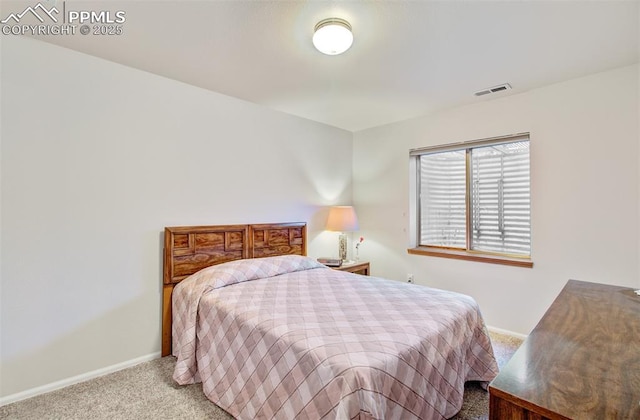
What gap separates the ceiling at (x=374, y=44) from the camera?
170 centimetres

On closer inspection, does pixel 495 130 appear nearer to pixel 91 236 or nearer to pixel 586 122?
pixel 586 122

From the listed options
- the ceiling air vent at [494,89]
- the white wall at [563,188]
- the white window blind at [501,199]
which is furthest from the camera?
the white window blind at [501,199]

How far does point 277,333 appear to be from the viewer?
5.15 feet

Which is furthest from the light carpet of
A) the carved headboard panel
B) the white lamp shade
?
the white lamp shade

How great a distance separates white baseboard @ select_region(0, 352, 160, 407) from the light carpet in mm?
34

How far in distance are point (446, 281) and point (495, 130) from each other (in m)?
1.67

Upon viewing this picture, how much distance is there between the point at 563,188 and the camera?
8.65 ft

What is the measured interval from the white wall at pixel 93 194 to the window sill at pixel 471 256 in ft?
6.98

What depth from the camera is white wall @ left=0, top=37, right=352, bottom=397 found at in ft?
6.38

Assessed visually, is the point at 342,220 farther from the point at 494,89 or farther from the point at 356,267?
the point at 494,89

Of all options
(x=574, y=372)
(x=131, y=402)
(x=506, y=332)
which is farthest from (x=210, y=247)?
(x=506, y=332)

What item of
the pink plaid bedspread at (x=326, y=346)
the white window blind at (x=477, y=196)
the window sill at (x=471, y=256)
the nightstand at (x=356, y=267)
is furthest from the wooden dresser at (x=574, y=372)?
the nightstand at (x=356, y=267)

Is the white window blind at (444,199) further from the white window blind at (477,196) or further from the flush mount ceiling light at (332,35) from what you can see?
the flush mount ceiling light at (332,35)

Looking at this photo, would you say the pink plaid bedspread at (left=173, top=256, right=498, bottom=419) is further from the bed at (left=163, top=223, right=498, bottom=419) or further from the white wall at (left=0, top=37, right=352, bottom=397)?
the white wall at (left=0, top=37, right=352, bottom=397)
